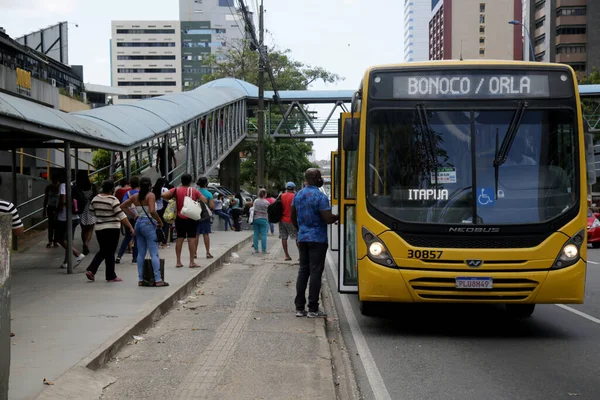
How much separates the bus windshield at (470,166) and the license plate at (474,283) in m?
0.62

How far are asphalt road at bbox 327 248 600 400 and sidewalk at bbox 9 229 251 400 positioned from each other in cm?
236

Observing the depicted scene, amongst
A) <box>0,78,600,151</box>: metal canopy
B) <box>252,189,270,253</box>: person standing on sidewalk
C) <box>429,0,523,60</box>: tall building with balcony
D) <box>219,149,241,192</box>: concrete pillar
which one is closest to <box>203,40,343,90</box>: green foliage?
<box>219,149,241,192</box>: concrete pillar

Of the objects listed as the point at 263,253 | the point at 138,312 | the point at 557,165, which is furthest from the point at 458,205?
the point at 263,253

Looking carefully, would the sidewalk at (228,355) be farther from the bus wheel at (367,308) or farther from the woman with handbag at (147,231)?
the woman with handbag at (147,231)

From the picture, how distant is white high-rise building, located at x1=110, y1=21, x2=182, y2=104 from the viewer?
525ft

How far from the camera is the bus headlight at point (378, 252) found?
8.48m

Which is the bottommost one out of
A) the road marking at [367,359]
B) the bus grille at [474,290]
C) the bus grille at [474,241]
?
the road marking at [367,359]

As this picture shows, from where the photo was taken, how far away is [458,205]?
8.55 meters

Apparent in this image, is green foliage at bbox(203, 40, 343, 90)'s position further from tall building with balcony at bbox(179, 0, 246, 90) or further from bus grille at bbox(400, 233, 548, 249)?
tall building with balcony at bbox(179, 0, 246, 90)

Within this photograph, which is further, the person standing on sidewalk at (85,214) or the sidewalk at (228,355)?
the person standing on sidewalk at (85,214)

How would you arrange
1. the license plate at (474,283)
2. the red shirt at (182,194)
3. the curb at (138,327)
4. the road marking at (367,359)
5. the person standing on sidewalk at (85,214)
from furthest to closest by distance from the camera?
1. the person standing on sidewalk at (85,214)
2. the red shirt at (182,194)
3. the license plate at (474,283)
4. the curb at (138,327)
5. the road marking at (367,359)

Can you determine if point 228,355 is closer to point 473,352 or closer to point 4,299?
point 473,352

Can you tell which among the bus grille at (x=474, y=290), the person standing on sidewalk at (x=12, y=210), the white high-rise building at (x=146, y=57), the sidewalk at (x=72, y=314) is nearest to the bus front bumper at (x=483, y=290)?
the bus grille at (x=474, y=290)

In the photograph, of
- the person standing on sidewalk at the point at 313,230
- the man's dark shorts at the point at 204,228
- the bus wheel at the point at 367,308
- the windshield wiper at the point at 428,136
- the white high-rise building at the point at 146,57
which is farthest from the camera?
the white high-rise building at the point at 146,57
